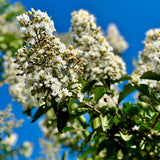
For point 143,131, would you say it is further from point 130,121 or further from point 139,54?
point 139,54

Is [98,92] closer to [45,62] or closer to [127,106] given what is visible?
[127,106]

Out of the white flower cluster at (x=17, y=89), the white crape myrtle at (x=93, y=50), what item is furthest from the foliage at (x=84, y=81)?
the white flower cluster at (x=17, y=89)

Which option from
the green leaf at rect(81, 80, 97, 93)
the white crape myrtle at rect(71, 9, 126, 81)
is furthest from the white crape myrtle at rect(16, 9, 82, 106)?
the white crape myrtle at rect(71, 9, 126, 81)

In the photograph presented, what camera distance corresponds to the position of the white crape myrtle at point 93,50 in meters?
2.07

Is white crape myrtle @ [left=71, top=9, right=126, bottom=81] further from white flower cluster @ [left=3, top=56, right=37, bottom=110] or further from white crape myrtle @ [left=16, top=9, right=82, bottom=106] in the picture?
white flower cluster @ [left=3, top=56, right=37, bottom=110]

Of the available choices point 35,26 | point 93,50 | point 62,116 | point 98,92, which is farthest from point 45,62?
point 93,50

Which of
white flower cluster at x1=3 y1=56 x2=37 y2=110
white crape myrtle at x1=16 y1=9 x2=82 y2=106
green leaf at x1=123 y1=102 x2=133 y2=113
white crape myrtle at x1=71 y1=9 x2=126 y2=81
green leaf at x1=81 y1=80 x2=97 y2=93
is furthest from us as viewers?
white flower cluster at x1=3 y1=56 x2=37 y2=110

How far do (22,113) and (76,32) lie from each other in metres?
1.35

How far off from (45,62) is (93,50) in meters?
0.93

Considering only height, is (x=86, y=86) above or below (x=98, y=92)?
above

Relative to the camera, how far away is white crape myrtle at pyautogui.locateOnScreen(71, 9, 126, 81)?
6.79 feet

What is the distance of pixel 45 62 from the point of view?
1.32 m

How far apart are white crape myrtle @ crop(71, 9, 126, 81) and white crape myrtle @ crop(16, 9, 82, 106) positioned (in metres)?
0.60

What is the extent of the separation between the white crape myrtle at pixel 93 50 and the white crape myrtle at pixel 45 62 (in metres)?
0.60
